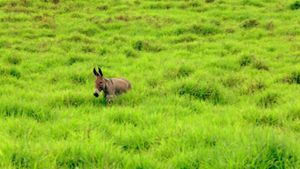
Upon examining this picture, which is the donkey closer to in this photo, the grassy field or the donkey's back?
the donkey's back

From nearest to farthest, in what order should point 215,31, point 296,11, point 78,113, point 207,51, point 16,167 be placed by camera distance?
point 16,167
point 78,113
point 207,51
point 215,31
point 296,11

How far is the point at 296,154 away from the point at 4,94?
25.1ft

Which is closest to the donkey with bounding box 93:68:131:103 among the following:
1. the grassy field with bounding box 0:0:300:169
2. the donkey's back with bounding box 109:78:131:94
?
the donkey's back with bounding box 109:78:131:94

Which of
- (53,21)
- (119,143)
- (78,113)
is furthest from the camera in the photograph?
(53,21)

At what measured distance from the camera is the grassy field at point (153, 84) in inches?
242

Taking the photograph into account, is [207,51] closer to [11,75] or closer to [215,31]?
[215,31]

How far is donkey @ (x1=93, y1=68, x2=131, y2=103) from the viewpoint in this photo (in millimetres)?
10594

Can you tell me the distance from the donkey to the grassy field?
0.27 m

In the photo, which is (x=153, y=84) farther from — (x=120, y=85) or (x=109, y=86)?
(x=109, y=86)

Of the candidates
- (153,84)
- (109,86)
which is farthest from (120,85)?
(153,84)

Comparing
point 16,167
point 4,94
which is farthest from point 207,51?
point 16,167

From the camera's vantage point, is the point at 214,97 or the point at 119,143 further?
the point at 214,97

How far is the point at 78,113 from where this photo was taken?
938cm

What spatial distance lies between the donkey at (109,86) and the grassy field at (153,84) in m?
0.27
